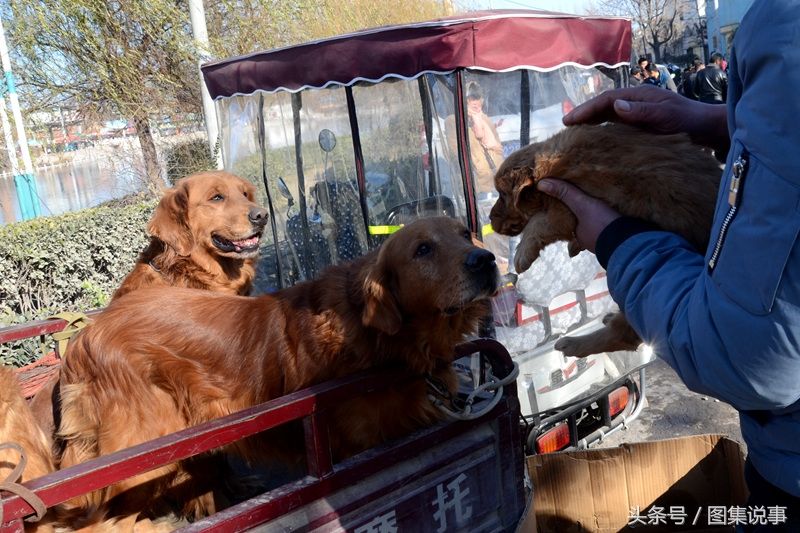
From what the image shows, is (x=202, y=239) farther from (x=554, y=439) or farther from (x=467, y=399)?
(x=554, y=439)

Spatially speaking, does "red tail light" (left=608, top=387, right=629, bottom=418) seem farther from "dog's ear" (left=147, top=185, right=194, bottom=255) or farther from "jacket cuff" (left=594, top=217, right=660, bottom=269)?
"jacket cuff" (left=594, top=217, right=660, bottom=269)

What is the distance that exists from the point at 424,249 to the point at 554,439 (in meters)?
1.99

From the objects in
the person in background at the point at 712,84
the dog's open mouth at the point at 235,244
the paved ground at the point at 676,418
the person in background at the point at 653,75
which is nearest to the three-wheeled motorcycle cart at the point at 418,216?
the paved ground at the point at 676,418

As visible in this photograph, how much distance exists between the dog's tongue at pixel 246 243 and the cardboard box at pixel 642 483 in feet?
7.69

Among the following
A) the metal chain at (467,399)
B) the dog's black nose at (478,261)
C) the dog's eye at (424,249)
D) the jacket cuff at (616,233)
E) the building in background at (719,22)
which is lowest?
the metal chain at (467,399)

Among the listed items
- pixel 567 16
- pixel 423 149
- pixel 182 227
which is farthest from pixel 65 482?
pixel 567 16

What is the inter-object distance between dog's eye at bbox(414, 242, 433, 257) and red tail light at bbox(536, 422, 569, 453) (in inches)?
70.2

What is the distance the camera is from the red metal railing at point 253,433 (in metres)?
1.85

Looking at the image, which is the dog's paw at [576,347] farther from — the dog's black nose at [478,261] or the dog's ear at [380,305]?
the dog's ear at [380,305]

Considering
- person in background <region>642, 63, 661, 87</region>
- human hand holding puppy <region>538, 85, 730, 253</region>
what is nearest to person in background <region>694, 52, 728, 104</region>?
person in background <region>642, 63, 661, 87</region>

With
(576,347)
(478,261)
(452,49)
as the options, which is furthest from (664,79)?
(478,261)

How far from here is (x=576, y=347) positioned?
302 centimetres

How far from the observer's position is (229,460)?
142 inches

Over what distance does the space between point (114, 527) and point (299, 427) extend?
835mm
